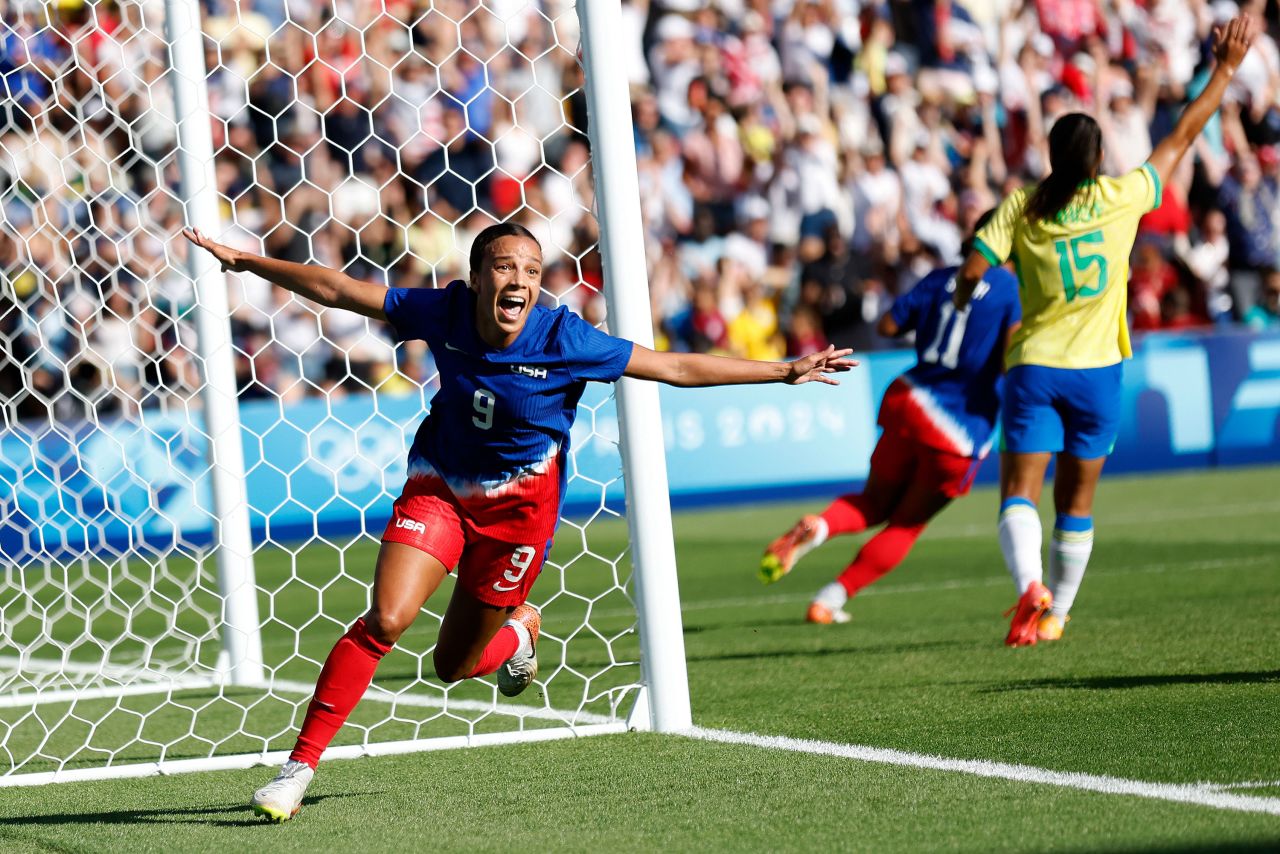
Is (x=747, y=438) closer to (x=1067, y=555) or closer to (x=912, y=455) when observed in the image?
(x=912, y=455)

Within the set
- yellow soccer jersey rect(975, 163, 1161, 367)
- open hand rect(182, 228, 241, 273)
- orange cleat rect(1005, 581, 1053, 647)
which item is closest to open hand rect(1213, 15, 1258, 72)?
yellow soccer jersey rect(975, 163, 1161, 367)

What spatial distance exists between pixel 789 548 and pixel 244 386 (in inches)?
164

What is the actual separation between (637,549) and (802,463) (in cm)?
1036

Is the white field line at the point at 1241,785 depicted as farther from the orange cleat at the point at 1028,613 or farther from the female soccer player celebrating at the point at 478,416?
the orange cleat at the point at 1028,613

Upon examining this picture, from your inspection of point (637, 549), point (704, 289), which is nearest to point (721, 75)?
point (704, 289)

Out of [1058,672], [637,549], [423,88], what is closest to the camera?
[637,549]

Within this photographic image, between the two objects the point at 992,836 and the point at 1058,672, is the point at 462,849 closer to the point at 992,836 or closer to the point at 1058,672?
the point at 992,836

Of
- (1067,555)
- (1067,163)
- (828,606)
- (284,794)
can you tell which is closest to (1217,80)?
(1067,163)

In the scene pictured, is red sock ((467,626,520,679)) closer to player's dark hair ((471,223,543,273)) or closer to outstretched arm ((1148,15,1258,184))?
player's dark hair ((471,223,543,273))

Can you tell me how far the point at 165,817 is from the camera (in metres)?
4.84

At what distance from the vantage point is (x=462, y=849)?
13.7 ft

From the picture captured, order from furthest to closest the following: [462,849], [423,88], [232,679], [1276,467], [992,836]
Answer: [1276,467] < [423,88] < [232,679] < [462,849] < [992,836]

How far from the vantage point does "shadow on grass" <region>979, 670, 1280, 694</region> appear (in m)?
6.01

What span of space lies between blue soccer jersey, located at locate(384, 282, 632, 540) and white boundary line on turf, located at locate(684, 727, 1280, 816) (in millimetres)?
1018
